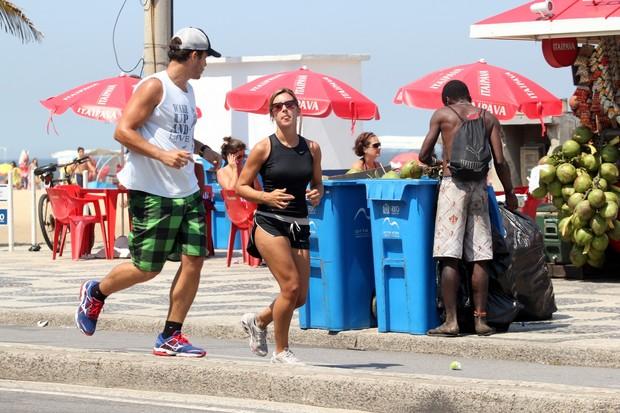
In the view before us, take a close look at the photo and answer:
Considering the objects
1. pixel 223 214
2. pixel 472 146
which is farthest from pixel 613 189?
pixel 223 214

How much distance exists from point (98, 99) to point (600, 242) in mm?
8285

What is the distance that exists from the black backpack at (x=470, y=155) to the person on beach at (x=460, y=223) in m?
0.06

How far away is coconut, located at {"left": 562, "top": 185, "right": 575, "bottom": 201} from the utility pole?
5.14 metres

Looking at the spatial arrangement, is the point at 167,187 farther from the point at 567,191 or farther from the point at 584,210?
the point at 567,191

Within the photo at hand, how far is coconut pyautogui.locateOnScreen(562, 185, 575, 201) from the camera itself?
15421 millimetres

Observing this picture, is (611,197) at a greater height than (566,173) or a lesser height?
lesser

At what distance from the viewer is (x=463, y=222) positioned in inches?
442

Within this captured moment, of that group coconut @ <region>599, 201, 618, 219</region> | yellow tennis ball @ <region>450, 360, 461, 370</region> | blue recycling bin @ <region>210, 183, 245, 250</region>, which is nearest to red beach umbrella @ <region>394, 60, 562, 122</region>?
blue recycling bin @ <region>210, 183, 245, 250</region>

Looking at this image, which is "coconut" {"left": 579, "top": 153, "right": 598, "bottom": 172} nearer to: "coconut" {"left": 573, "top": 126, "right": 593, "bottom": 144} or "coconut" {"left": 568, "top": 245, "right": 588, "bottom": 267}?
"coconut" {"left": 573, "top": 126, "right": 593, "bottom": 144}

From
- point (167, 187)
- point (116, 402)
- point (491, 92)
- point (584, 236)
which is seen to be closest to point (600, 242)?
point (584, 236)

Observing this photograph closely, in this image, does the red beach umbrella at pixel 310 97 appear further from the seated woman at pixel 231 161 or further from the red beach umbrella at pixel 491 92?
the seated woman at pixel 231 161

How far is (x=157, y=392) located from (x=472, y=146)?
138 inches

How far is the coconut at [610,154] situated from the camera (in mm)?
15359

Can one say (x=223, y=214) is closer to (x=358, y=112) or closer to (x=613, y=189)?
(x=358, y=112)
